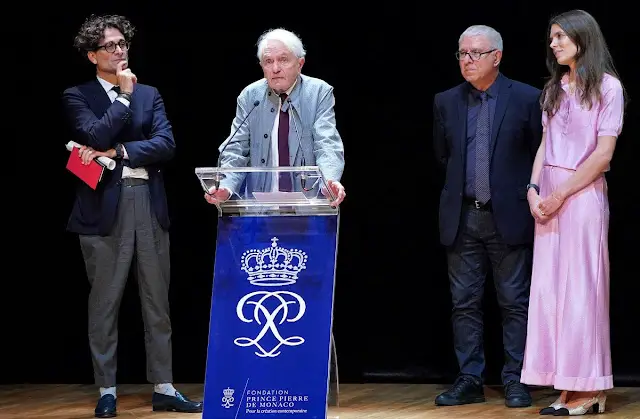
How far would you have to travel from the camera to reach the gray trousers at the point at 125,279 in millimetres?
5270

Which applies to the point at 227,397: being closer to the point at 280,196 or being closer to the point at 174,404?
the point at 280,196

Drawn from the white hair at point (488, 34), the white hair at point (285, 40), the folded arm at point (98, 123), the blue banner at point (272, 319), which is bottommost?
the blue banner at point (272, 319)

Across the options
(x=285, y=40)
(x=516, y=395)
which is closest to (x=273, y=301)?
(x=285, y=40)

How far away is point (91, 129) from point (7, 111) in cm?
135

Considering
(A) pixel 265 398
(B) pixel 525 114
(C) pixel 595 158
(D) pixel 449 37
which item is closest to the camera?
(A) pixel 265 398

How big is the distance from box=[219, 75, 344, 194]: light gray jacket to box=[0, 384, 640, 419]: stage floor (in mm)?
1027

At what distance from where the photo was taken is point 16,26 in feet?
20.6

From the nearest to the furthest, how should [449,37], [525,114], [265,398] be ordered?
1. [265,398]
2. [525,114]
3. [449,37]

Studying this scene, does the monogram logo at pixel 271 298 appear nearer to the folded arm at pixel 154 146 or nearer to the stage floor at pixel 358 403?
the stage floor at pixel 358 403

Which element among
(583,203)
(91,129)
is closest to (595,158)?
(583,203)

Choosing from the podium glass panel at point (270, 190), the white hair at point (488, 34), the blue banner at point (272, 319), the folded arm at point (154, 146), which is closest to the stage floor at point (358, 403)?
the blue banner at point (272, 319)

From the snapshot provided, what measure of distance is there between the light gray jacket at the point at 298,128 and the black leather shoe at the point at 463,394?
1.30m

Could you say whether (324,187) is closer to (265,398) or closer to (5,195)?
(265,398)

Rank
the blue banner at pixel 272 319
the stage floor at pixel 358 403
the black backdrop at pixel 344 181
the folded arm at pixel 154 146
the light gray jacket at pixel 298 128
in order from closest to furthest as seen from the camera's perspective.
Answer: the blue banner at pixel 272 319 → the light gray jacket at pixel 298 128 → the stage floor at pixel 358 403 → the folded arm at pixel 154 146 → the black backdrop at pixel 344 181
